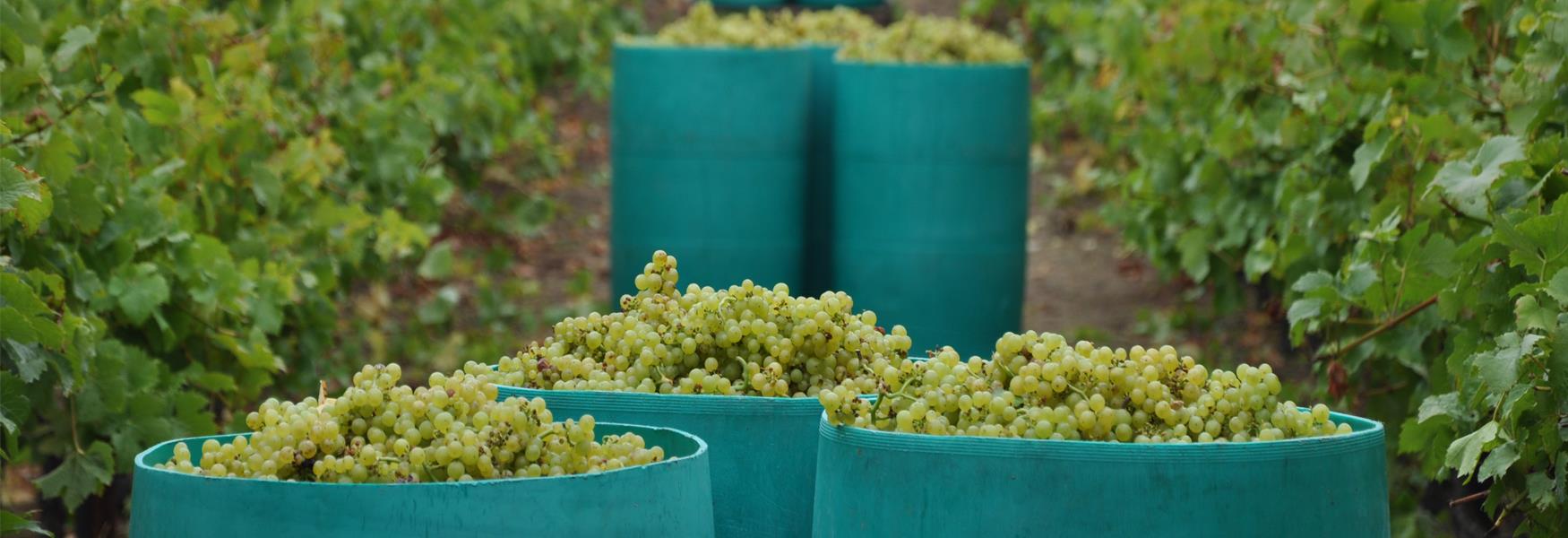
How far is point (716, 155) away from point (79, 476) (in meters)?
2.68

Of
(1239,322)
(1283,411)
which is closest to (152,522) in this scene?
(1283,411)

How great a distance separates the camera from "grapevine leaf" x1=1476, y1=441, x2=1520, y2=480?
211 centimetres

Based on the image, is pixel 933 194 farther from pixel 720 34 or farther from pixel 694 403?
pixel 694 403

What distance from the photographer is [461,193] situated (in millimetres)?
7324

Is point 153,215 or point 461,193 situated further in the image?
point 461,193

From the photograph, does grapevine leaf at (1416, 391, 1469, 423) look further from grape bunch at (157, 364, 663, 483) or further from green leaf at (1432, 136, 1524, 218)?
grape bunch at (157, 364, 663, 483)

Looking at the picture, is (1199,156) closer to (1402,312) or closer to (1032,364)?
(1402,312)

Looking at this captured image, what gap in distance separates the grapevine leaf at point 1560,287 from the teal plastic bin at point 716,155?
11.0 ft

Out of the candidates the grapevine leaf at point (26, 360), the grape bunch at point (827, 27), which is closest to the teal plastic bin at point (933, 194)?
the grape bunch at point (827, 27)

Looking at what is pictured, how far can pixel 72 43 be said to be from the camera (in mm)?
2986

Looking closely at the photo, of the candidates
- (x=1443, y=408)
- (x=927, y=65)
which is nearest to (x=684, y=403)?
(x=1443, y=408)

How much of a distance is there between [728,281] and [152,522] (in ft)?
12.6

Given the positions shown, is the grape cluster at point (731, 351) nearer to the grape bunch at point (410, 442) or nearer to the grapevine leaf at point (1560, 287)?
the grape bunch at point (410, 442)

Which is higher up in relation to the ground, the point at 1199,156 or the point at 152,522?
the point at 1199,156
